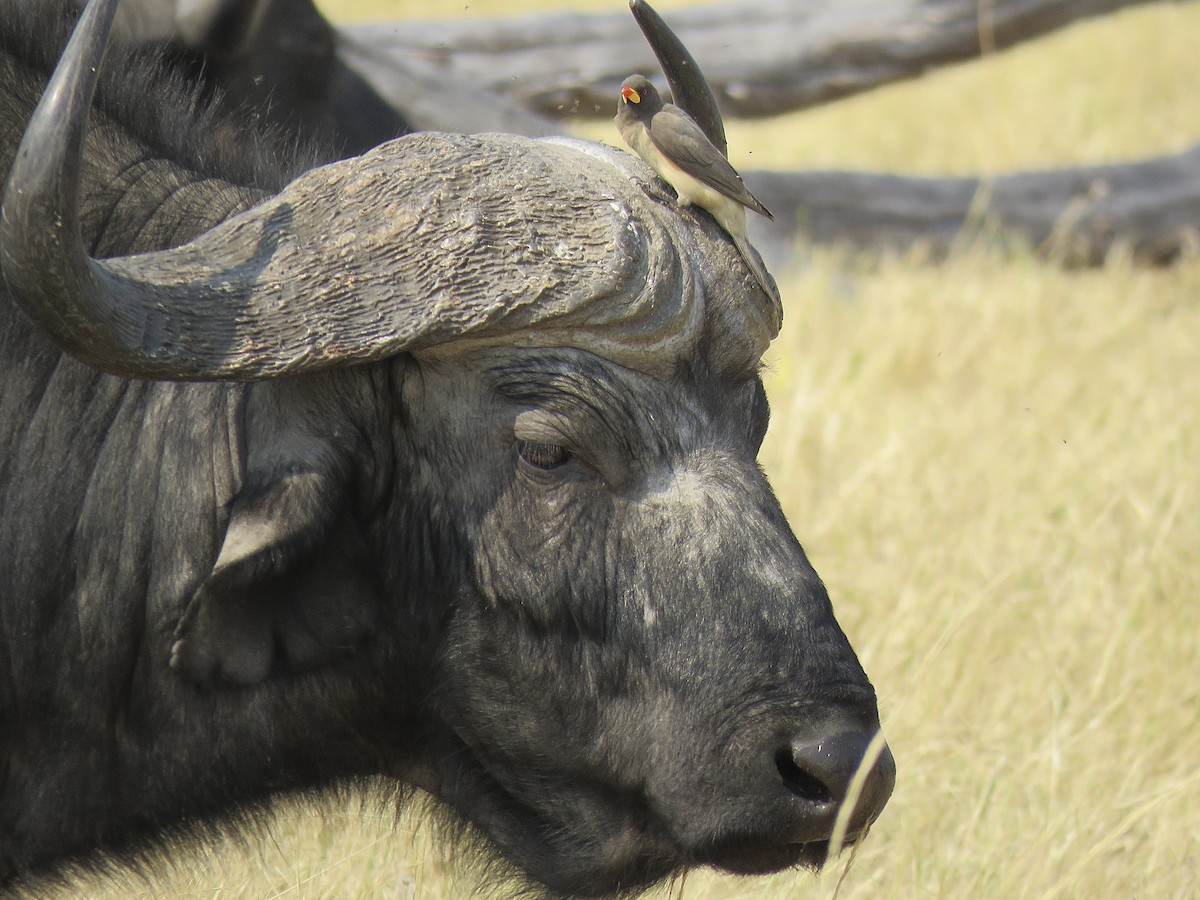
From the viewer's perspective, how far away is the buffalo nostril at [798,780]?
273 cm

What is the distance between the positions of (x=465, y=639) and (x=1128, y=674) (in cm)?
272

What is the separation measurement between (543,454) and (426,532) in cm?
30

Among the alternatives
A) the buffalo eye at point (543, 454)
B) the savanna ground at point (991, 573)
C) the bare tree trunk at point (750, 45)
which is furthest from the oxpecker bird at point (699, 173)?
the bare tree trunk at point (750, 45)

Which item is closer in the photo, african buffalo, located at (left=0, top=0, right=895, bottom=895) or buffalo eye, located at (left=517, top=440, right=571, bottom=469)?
african buffalo, located at (left=0, top=0, right=895, bottom=895)

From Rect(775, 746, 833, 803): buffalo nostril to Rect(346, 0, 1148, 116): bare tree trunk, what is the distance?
6.05 metres

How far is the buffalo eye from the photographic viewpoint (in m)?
2.86

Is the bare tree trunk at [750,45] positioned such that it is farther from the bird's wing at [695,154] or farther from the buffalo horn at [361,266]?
the buffalo horn at [361,266]

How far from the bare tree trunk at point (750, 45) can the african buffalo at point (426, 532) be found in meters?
5.52

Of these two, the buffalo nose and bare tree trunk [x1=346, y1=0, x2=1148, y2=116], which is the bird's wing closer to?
the buffalo nose

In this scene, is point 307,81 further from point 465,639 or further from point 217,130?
point 465,639

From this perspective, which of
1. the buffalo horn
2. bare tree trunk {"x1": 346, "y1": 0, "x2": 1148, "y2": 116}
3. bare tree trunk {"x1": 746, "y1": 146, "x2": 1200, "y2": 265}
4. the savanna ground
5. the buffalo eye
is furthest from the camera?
bare tree trunk {"x1": 746, "y1": 146, "x2": 1200, "y2": 265}

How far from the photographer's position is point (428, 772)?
320 cm

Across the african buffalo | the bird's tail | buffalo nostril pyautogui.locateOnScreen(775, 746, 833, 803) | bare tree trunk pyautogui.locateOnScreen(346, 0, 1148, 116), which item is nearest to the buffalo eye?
the african buffalo

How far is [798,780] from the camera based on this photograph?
2762 millimetres
